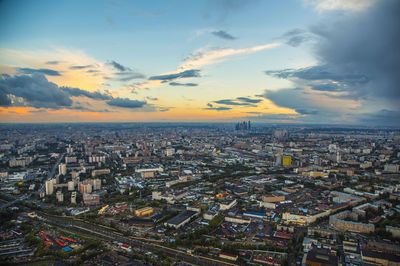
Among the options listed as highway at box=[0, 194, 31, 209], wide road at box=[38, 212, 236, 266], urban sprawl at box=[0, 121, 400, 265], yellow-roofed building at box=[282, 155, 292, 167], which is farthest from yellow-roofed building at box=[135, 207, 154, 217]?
yellow-roofed building at box=[282, 155, 292, 167]

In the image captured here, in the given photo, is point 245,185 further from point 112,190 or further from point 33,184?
point 33,184

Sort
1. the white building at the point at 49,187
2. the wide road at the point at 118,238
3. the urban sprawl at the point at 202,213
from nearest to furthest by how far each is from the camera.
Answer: the wide road at the point at 118,238 < the urban sprawl at the point at 202,213 < the white building at the point at 49,187

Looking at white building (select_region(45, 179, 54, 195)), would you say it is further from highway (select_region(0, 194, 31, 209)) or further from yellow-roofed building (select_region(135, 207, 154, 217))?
yellow-roofed building (select_region(135, 207, 154, 217))

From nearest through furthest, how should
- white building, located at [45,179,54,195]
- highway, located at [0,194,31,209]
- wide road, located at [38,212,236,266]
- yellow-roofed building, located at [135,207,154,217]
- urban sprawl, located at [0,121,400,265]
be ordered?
wide road, located at [38,212,236,266] < urban sprawl, located at [0,121,400,265] < yellow-roofed building, located at [135,207,154,217] < highway, located at [0,194,31,209] < white building, located at [45,179,54,195]

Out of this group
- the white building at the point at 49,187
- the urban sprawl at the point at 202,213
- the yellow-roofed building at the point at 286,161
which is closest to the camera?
the urban sprawl at the point at 202,213

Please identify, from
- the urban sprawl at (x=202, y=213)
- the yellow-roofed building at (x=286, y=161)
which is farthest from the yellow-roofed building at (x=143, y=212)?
the yellow-roofed building at (x=286, y=161)

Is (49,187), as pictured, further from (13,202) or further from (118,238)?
(118,238)

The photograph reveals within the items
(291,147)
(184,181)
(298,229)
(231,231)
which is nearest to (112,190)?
(184,181)

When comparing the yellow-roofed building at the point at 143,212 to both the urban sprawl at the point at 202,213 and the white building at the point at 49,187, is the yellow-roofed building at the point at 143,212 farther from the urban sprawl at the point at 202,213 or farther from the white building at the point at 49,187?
the white building at the point at 49,187

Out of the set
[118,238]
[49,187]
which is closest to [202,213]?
[118,238]

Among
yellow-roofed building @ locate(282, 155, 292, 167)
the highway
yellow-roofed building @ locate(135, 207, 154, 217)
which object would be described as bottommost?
the highway
